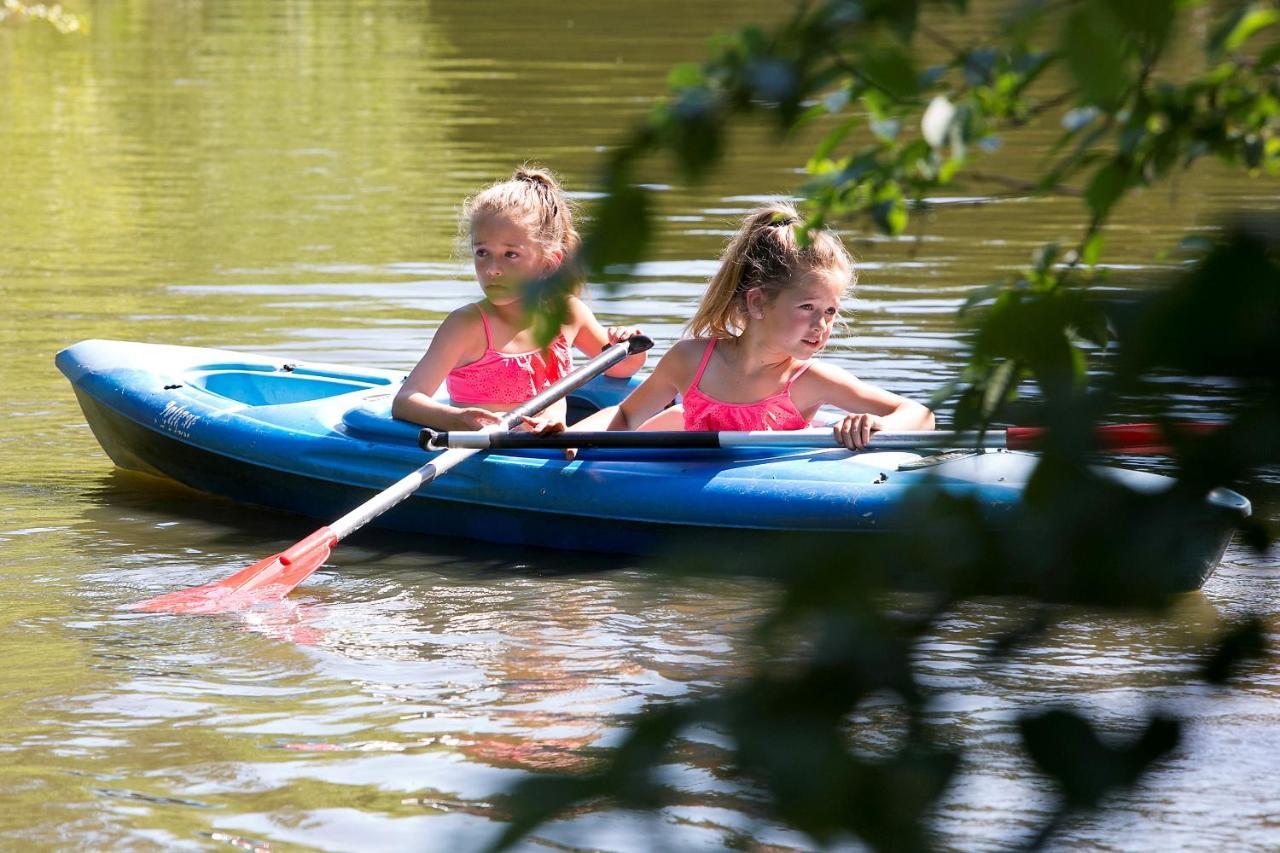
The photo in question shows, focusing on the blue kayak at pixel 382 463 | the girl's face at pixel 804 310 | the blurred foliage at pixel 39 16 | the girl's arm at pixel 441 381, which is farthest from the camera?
the blurred foliage at pixel 39 16

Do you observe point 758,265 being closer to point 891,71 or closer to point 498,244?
point 498,244

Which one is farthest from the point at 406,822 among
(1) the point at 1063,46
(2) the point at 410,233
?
(2) the point at 410,233

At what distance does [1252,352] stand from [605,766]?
0.39 m

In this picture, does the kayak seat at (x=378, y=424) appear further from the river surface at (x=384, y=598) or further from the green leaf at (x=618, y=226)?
the green leaf at (x=618, y=226)

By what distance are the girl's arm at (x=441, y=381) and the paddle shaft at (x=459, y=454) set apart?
0.14 m

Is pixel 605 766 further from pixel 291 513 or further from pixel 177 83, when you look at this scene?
pixel 177 83

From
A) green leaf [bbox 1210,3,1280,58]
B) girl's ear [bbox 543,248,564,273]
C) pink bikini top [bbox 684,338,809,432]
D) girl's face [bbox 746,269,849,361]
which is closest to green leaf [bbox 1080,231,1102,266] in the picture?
green leaf [bbox 1210,3,1280,58]

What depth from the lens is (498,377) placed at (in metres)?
5.80

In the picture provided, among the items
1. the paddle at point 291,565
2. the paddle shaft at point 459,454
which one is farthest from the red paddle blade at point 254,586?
the paddle shaft at point 459,454

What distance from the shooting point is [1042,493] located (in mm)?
875

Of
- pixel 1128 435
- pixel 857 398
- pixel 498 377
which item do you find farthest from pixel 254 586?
pixel 1128 435

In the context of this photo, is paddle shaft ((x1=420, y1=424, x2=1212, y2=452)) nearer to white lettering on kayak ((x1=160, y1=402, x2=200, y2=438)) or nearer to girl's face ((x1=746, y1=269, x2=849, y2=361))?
girl's face ((x1=746, y1=269, x2=849, y2=361))

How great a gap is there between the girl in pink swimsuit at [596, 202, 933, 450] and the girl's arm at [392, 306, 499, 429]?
564mm

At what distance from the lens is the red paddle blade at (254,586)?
464 centimetres
